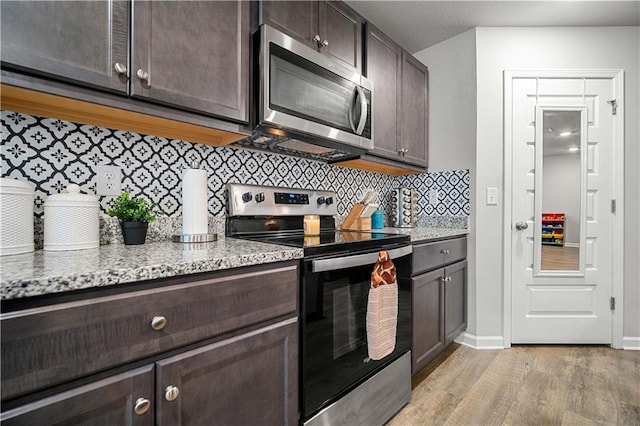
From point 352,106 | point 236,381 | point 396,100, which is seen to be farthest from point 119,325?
point 396,100

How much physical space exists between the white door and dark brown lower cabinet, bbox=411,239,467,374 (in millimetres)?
441

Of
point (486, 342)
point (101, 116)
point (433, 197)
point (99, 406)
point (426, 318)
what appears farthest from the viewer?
point (433, 197)

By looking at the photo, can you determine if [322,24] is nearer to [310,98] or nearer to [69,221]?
[310,98]

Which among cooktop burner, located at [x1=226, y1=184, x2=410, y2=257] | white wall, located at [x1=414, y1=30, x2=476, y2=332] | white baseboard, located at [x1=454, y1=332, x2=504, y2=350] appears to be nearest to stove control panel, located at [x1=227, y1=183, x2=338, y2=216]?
cooktop burner, located at [x1=226, y1=184, x2=410, y2=257]

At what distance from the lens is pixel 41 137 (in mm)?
1110

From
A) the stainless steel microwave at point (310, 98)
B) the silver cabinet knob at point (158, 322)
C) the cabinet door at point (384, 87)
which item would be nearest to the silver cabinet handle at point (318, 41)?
the stainless steel microwave at point (310, 98)

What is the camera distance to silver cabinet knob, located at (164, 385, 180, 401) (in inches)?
31.1

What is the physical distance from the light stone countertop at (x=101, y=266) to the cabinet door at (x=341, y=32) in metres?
1.25

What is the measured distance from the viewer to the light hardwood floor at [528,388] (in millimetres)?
1547

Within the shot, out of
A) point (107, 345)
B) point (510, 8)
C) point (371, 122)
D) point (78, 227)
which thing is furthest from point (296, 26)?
point (510, 8)

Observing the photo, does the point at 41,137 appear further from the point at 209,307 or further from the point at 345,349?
the point at 345,349

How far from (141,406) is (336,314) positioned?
0.73 metres

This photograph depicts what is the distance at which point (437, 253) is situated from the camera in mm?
1996

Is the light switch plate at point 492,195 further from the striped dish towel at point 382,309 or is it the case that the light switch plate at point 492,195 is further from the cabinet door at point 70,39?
the cabinet door at point 70,39
